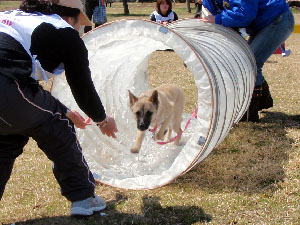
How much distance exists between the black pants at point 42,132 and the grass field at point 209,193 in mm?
393

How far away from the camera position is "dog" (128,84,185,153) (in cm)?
489

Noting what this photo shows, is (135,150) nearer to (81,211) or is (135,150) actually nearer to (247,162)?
(247,162)

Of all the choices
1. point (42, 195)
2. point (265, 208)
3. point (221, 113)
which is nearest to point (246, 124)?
point (221, 113)

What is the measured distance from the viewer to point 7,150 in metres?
3.23

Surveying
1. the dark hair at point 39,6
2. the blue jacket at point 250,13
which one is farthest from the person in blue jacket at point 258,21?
the dark hair at point 39,6

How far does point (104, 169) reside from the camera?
4574mm

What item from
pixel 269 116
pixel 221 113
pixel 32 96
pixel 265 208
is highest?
pixel 32 96

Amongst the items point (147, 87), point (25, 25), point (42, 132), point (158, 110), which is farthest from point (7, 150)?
point (147, 87)

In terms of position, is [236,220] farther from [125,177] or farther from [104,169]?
[104,169]

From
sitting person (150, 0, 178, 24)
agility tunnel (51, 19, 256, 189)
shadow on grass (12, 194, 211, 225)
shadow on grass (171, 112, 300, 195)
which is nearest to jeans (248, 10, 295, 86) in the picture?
agility tunnel (51, 19, 256, 189)

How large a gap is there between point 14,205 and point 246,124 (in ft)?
11.3

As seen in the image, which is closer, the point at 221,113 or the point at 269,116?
the point at 221,113

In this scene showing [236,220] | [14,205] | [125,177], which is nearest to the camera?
[236,220]

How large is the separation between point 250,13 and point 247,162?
1912 mm
